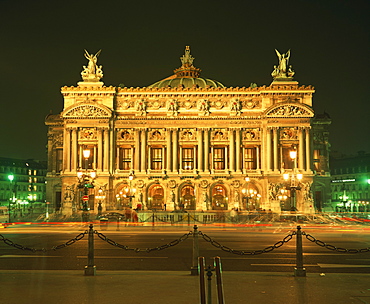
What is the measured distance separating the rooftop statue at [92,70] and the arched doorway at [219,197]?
84.0 ft

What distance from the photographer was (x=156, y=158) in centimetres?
7806

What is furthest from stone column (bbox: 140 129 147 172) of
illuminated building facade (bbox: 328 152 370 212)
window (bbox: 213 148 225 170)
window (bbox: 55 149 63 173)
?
illuminated building facade (bbox: 328 152 370 212)

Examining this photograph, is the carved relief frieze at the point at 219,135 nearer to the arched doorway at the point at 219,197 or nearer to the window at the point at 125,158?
the arched doorway at the point at 219,197

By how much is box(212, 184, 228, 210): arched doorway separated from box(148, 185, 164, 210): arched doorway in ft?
26.4

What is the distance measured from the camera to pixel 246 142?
76.6 metres

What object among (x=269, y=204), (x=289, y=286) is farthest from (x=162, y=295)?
(x=269, y=204)

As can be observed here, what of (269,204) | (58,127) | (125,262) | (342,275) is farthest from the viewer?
(58,127)

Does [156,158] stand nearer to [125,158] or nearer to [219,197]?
[125,158]

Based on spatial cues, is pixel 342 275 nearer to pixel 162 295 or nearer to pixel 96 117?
pixel 162 295

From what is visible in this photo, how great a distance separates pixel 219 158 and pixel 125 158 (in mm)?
14717

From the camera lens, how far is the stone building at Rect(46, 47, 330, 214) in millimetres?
74938

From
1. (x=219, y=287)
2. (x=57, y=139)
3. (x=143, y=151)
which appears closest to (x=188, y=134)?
(x=143, y=151)

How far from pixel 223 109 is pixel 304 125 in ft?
41.0

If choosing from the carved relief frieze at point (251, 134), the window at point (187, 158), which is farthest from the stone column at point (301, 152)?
the window at point (187, 158)
